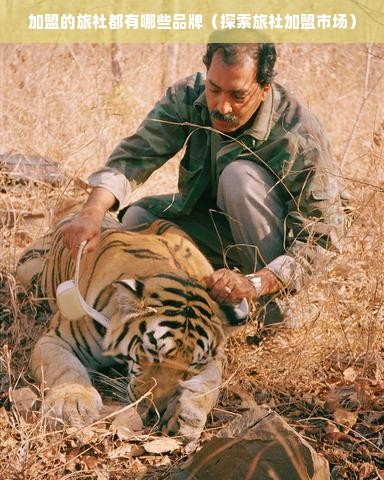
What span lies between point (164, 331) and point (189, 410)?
0.33 m

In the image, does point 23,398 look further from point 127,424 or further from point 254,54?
point 254,54

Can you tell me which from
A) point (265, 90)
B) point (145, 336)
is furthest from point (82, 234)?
point (265, 90)

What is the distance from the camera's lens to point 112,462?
2.85m

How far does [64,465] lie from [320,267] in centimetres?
150

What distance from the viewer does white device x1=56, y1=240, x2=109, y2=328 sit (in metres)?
3.39

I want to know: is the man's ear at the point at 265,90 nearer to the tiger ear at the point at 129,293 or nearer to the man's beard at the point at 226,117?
the man's beard at the point at 226,117

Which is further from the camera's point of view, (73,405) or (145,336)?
(145,336)

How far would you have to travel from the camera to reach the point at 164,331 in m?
3.16

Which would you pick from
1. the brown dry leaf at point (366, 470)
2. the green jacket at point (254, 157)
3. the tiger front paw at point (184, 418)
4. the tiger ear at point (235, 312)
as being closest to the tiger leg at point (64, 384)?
the tiger front paw at point (184, 418)

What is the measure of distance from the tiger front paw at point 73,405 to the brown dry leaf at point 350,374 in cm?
111

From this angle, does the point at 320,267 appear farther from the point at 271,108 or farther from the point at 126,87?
the point at 126,87

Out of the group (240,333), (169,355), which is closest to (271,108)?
(240,333)

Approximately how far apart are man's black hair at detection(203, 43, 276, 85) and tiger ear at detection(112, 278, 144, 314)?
3.78 feet

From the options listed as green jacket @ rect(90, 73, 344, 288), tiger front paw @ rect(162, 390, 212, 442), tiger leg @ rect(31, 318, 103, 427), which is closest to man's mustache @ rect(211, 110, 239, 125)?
green jacket @ rect(90, 73, 344, 288)
